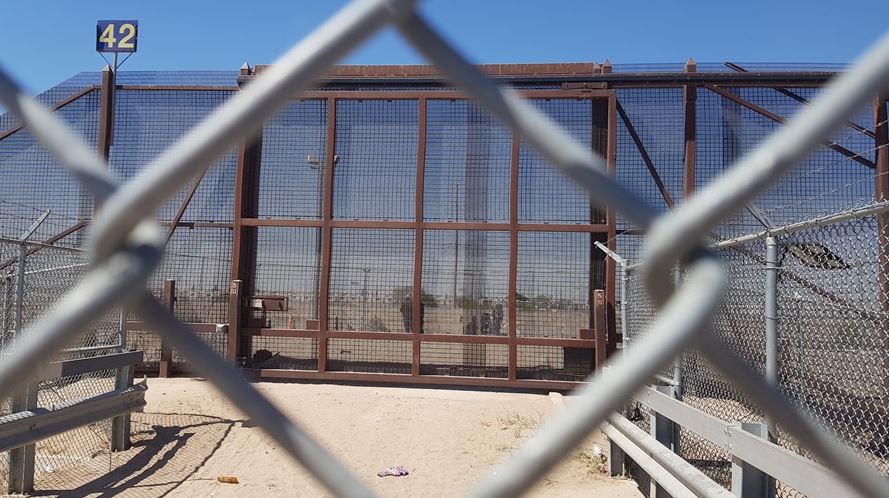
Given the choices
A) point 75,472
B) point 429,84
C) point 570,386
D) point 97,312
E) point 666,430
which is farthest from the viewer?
point 429,84

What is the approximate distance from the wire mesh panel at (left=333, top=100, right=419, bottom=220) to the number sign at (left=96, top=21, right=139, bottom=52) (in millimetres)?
3663

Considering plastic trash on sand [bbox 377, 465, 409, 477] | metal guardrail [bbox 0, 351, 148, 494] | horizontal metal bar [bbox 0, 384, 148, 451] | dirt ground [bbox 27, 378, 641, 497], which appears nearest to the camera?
horizontal metal bar [bbox 0, 384, 148, 451]

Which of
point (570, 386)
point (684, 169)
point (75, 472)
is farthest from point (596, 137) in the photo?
point (75, 472)

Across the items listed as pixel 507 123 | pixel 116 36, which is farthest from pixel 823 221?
pixel 116 36

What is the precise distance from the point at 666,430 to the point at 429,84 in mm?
7119

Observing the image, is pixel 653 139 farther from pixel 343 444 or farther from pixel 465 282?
pixel 343 444

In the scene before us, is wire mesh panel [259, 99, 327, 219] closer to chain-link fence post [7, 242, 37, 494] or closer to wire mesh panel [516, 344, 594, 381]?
wire mesh panel [516, 344, 594, 381]

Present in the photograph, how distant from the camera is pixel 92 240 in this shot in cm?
80

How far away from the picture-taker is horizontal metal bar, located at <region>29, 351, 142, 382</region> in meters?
5.50

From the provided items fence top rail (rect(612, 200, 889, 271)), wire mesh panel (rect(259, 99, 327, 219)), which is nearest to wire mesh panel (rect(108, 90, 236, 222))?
wire mesh panel (rect(259, 99, 327, 219))

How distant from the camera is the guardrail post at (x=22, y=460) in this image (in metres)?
5.14

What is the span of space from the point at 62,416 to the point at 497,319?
6.08 metres

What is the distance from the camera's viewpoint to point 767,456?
124 inches

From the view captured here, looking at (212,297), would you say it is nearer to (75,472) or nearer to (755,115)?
(75,472)
